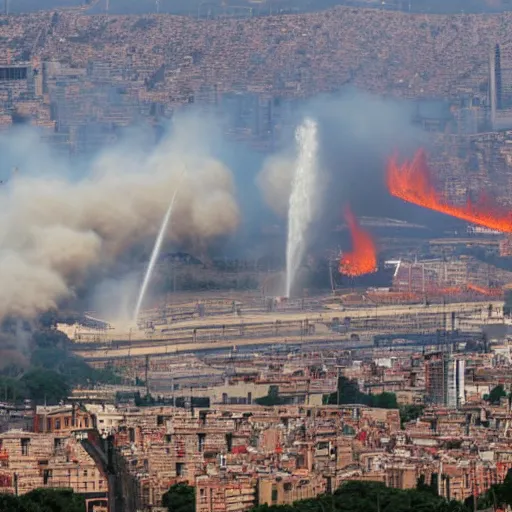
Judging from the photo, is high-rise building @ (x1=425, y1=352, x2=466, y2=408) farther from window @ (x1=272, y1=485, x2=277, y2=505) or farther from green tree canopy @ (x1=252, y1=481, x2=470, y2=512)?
window @ (x1=272, y1=485, x2=277, y2=505)

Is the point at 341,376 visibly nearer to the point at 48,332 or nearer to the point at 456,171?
the point at 48,332

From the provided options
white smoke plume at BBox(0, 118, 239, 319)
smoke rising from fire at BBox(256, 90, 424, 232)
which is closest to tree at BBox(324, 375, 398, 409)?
white smoke plume at BBox(0, 118, 239, 319)

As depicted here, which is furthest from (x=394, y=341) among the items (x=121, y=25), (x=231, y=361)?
(x=121, y=25)

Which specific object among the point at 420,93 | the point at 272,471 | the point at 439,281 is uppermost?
the point at 420,93

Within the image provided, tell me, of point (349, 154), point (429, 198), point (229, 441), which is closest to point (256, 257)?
point (349, 154)

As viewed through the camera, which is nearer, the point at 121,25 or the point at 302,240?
the point at 302,240

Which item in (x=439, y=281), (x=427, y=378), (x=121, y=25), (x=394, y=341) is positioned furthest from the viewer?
(x=121, y=25)

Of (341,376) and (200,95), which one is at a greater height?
(200,95)
